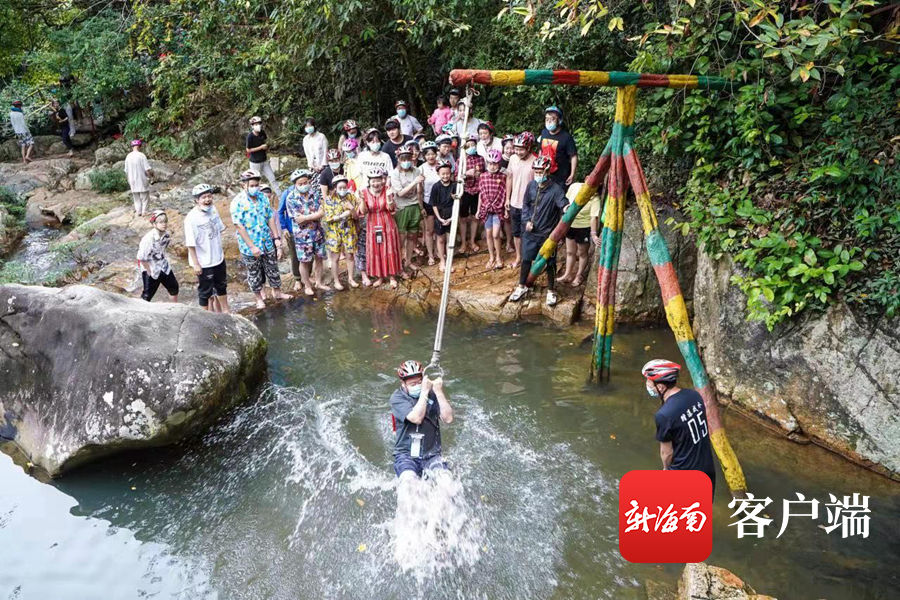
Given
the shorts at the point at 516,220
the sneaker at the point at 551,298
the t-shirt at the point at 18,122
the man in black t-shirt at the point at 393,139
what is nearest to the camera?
the sneaker at the point at 551,298

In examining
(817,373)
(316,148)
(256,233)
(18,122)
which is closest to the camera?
(817,373)

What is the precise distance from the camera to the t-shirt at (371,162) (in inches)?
408

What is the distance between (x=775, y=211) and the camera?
6859mm

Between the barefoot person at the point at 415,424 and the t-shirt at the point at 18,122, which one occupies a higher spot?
the t-shirt at the point at 18,122

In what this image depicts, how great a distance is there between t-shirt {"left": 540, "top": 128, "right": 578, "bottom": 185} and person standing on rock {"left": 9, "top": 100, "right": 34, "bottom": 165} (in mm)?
17081

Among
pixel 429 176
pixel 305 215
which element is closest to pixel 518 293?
pixel 429 176

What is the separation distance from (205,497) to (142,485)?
2.56 feet

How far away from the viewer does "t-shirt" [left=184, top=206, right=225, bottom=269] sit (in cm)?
884

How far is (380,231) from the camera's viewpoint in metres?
10.3

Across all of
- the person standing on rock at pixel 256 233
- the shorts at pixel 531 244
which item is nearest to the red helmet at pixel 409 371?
the shorts at pixel 531 244

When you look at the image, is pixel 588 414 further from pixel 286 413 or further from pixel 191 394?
pixel 191 394

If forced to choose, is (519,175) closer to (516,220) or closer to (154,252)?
(516,220)

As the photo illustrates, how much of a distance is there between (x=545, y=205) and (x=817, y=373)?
399cm

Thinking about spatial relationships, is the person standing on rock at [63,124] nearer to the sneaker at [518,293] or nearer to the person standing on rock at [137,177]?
the person standing on rock at [137,177]
